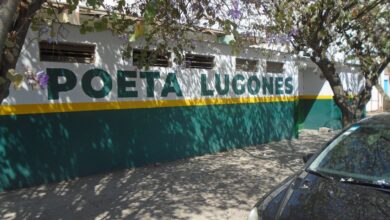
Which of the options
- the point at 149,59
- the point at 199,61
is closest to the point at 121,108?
the point at 149,59

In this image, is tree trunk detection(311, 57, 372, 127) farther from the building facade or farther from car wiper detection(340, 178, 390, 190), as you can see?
car wiper detection(340, 178, 390, 190)

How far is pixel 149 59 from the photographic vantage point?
24.8 ft

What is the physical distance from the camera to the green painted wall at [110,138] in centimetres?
793

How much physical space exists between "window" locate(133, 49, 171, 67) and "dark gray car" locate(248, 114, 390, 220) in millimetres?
3501

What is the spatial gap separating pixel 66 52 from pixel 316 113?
37.5 ft

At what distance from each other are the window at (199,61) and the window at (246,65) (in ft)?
3.80

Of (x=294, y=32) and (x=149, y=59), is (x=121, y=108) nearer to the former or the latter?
(x=149, y=59)

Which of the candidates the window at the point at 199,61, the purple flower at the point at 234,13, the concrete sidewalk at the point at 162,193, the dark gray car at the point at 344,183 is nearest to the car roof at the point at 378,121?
the dark gray car at the point at 344,183

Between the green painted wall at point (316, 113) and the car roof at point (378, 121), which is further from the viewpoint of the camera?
the green painted wall at point (316, 113)

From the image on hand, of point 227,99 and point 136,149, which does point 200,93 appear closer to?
point 227,99

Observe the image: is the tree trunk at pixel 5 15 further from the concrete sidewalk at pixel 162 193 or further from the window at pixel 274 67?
the window at pixel 274 67

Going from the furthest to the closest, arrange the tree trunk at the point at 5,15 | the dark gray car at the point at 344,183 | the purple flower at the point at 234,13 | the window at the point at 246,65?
the window at the point at 246,65
the purple flower at the point at 234,13
the dark gray car at the point at 344,183
the tree trunk at the point at 5,15

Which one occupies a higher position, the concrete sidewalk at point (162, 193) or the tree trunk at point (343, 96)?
the tree trunk at point (343, 96)

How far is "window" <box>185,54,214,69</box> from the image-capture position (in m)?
11.2
